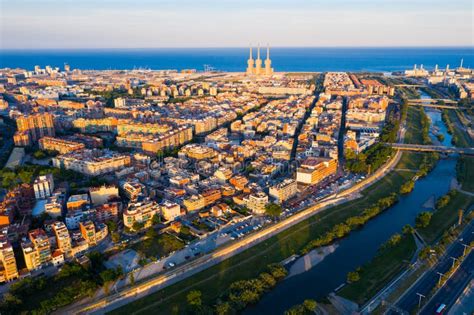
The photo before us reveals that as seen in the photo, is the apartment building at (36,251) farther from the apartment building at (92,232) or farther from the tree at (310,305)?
the tree at (310,305)

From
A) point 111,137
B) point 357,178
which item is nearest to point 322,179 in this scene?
point 357,178

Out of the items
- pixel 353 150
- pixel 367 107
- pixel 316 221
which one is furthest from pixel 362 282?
pixel 367 107

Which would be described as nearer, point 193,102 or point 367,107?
point 367,107

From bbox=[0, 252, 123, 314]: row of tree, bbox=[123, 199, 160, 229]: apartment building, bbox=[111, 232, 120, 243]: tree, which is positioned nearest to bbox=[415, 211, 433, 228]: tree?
bbox=[123, 199, 160, 229]: apartment building

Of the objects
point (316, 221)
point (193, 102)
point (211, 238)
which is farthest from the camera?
point (193, 102)

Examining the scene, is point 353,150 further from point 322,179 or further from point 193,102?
point 193,102

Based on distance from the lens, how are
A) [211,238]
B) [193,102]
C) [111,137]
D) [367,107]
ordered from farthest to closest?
[193,102]
[367,107]
[111,137]
[211,238]

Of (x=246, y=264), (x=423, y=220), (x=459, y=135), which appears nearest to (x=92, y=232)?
(x=246, y=264)
